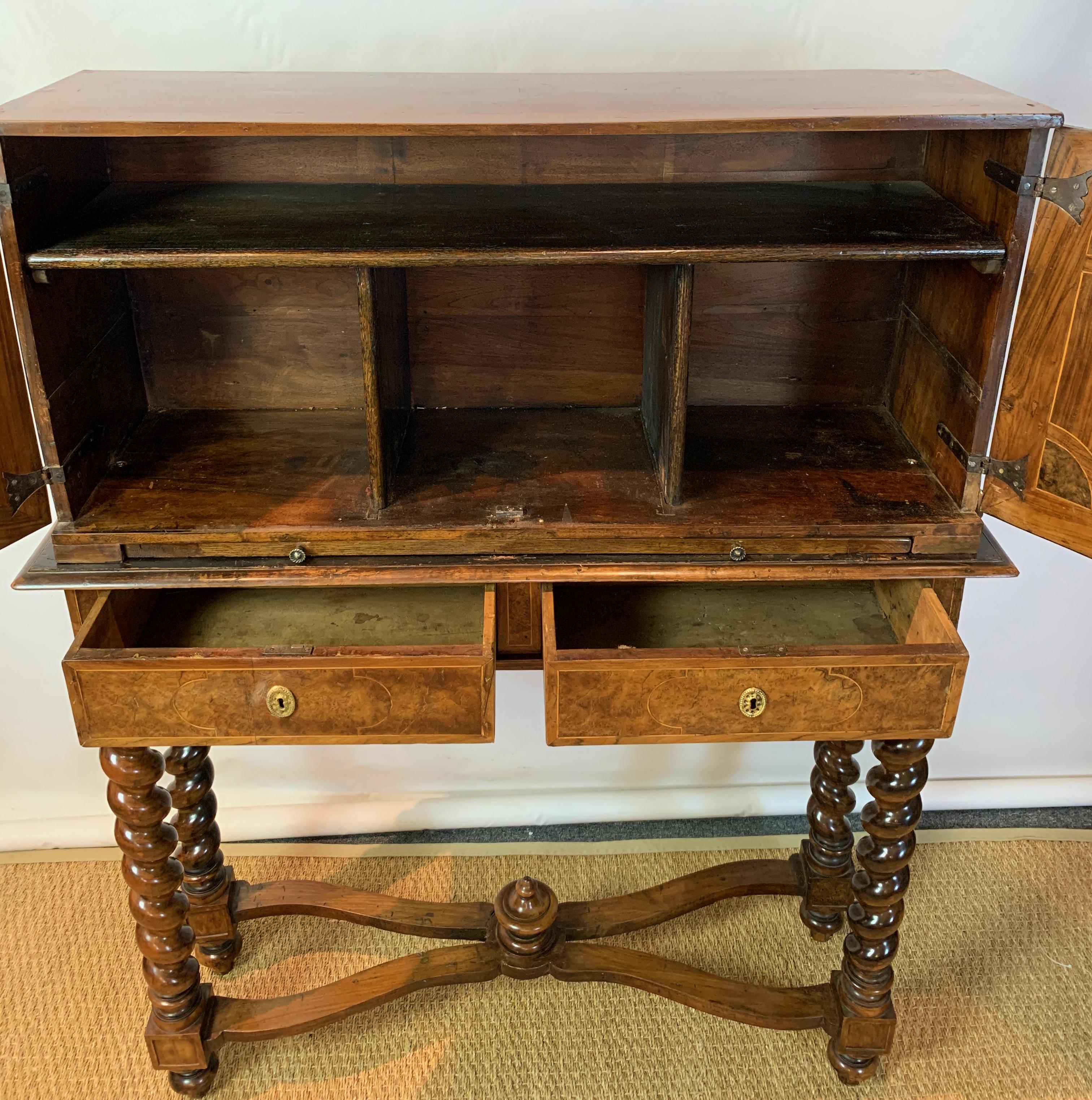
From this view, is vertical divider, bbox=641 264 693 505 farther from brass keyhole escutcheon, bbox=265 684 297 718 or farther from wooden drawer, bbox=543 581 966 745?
brass keyhole escutcheon, bbox=265 684 297 718

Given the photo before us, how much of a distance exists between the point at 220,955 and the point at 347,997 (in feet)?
1.05

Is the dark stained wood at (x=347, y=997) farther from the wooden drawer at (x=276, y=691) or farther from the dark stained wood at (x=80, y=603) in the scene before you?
the dark stained wood at (x=80, y=603)

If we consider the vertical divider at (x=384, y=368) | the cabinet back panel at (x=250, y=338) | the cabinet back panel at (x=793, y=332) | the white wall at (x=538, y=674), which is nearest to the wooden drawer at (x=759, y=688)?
the vertical divider at (x=384, y=368)

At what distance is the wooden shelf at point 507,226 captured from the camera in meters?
1.18

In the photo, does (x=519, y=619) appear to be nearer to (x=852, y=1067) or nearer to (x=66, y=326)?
(x=66, y=326)

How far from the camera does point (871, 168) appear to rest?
1.47 meters

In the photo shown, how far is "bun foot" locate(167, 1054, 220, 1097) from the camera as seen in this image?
1.65 meters

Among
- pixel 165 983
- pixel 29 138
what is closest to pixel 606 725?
pixel 165 983

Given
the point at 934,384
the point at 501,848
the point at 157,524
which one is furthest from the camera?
the point at 501,848

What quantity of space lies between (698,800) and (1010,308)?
1.22 m

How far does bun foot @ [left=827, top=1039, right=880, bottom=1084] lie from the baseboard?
1.86ft

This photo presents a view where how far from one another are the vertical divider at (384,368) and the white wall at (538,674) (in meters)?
0.40

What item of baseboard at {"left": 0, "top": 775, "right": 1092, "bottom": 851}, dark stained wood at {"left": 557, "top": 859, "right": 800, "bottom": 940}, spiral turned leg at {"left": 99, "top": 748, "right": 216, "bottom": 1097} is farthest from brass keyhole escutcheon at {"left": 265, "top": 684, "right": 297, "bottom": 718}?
baseboard at {"left": 0, "top": 775, "right": 1092, "bottom": 851}

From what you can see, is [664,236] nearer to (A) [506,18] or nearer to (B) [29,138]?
(A) [506,18]
